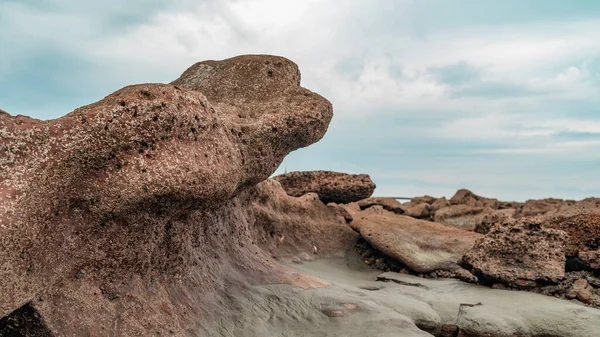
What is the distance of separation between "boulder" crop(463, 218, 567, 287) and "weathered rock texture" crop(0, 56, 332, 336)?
376 centimetres

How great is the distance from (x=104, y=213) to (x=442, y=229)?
606cm

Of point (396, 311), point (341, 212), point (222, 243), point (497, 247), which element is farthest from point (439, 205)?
point (222, 243)

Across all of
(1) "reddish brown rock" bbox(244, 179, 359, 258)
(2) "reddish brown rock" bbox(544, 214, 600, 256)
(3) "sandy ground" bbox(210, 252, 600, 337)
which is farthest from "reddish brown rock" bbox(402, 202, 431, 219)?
(3) "sandy ground" bbox(210, 252, 600, 337)

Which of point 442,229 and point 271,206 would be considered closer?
point 271,206

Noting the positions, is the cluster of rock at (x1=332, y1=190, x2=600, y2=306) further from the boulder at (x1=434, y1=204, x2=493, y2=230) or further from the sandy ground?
the boulder at (x1=434, y1=204, x2=493, y2=230)

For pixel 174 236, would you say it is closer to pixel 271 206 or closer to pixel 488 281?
pixel 271 206

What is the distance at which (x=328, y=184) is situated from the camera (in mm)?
9414

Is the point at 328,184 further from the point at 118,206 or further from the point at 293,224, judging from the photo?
the point at 118,206

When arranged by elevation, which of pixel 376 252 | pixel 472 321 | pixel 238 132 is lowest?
pixel 472 321

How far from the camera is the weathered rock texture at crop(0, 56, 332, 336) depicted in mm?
3389

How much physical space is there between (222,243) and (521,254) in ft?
12.7

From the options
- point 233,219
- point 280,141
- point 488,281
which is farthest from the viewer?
point 488,281

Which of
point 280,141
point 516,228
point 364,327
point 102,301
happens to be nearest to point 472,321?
point 364,327

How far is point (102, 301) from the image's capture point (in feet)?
12.6
